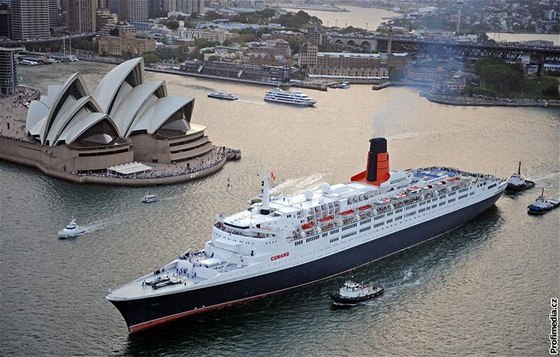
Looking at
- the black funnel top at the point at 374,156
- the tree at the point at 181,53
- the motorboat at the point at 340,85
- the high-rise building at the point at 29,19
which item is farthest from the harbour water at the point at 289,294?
the high-rise building at the point at 29,19

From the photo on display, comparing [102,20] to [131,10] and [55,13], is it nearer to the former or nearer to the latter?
[55,13]

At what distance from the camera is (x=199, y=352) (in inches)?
Result: 432

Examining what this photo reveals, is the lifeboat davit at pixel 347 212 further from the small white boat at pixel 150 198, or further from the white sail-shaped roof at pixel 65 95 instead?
the white sail-shaped roof at pixel 65 95

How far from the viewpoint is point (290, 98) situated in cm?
3116

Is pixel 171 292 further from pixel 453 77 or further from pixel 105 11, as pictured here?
pixel 105 11

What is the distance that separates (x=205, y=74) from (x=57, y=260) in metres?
26.6

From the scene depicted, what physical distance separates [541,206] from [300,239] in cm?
702

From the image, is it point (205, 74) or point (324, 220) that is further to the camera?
point (205, 74)

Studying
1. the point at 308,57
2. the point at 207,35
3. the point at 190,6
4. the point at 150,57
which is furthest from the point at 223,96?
the point at 190,6

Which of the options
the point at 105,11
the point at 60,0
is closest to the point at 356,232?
the point at 105,11

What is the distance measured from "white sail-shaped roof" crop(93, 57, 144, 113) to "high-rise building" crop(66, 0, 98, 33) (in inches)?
1330

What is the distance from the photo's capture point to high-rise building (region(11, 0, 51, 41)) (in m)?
48.0

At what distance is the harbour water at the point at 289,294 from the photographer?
1133 cm

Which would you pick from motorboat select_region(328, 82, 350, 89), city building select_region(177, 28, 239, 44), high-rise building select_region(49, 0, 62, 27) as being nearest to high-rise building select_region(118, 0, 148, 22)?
high-rise building select_region(49, 0, 62, 27)
